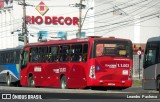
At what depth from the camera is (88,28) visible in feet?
312

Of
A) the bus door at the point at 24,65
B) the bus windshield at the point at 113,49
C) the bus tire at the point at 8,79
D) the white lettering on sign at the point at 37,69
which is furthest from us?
the bus tire at the point at 8,79

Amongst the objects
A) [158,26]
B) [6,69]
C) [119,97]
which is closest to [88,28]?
[158,26]

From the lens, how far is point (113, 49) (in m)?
27.9

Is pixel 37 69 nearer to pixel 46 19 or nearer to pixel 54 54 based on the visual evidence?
pixel 54 54

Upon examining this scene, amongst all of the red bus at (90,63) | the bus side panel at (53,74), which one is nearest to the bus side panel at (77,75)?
the red bus at (90,63)

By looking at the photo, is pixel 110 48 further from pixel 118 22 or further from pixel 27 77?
pixel 118 22

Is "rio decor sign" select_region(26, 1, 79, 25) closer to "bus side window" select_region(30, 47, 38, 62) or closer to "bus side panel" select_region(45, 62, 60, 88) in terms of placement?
"bus side window" select_region(30, 47, 38, 62)

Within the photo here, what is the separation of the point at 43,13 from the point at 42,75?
63322mm

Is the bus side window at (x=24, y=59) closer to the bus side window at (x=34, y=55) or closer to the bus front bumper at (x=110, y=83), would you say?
the bus side window at (x=34, y=55)

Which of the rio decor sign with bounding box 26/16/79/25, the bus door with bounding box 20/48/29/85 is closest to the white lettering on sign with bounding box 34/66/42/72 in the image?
the bus door with bounding box 20/48/29/85

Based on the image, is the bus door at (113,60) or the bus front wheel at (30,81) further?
the bus front wheel at (30,81)

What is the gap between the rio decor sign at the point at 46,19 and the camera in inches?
3732

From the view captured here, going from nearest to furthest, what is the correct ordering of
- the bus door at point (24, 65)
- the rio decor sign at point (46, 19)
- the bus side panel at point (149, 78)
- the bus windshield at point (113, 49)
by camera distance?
the bus side panel at point (149, 78)
the bus windshield at point (113, 49)
the bus door at point (24, 65)
the rio decor sign at point (46, 19)

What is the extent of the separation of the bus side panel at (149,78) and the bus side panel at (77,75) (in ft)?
10.8
